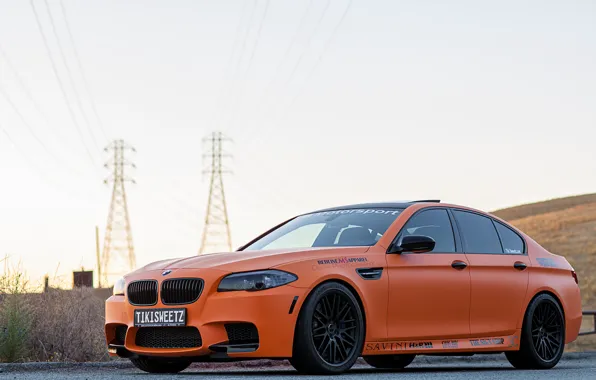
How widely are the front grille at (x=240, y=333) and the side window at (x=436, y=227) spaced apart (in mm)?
2257

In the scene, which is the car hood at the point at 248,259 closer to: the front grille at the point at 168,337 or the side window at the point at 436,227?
the front grille at the point at 168,337

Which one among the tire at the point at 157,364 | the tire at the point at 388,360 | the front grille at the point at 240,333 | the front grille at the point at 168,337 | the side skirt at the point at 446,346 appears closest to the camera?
the front grille at the point at 240,333

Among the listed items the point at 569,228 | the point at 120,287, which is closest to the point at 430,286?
the point at 120,287

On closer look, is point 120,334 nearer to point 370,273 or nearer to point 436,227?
point 370,273

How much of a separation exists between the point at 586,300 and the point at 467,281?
144ft

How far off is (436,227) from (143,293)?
10.5 ft

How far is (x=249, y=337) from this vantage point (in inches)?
360

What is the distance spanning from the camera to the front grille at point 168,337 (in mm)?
9266

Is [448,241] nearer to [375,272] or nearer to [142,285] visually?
[375,272]

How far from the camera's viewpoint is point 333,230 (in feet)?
35.1

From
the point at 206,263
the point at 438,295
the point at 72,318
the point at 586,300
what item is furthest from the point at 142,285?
the point at 586,300

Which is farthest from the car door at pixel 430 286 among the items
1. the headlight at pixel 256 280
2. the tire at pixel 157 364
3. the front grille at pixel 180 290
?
the tire at pixel 157 364

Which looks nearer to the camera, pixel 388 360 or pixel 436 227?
pixel 436 227

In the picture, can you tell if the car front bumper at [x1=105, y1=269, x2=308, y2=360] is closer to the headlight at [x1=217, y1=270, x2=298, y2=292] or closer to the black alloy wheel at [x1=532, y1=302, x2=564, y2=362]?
the headlight at [x1=217, y1=270, x2=298, y2=292]
